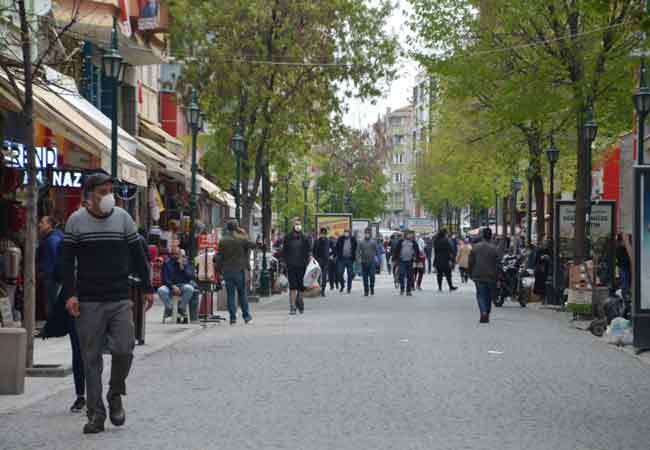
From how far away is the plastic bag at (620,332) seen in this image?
2030 cm

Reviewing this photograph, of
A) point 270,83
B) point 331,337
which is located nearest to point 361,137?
point 270,83

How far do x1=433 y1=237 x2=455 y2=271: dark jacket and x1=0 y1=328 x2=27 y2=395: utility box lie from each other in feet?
90.6

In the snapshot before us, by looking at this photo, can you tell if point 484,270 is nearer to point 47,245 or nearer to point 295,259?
point 295,259

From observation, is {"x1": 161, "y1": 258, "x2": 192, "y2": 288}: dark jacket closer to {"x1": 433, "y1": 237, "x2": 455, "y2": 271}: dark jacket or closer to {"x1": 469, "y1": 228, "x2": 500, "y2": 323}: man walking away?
{"x1": 469, "y1": 228, "x2": 500, "y2": 323}: man walking away

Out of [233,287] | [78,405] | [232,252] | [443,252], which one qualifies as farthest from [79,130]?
[443,252]

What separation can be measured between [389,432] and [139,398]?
3336mm

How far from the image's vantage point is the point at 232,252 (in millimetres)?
25172

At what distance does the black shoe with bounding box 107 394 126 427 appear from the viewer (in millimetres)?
10688

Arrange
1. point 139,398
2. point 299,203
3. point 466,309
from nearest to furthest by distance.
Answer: point 139,398, point 466,309, point 299,203

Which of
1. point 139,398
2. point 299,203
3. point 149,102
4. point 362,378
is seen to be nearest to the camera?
point 139,398

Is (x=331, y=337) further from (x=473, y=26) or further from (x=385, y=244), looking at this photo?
(x=385, y=244)

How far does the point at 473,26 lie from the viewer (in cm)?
3359

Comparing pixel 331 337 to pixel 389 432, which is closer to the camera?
pixel 389 432

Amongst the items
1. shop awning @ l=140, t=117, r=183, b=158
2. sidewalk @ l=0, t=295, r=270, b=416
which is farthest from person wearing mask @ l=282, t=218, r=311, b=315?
shop awning @ l=140, t=117, r=183, b=158
